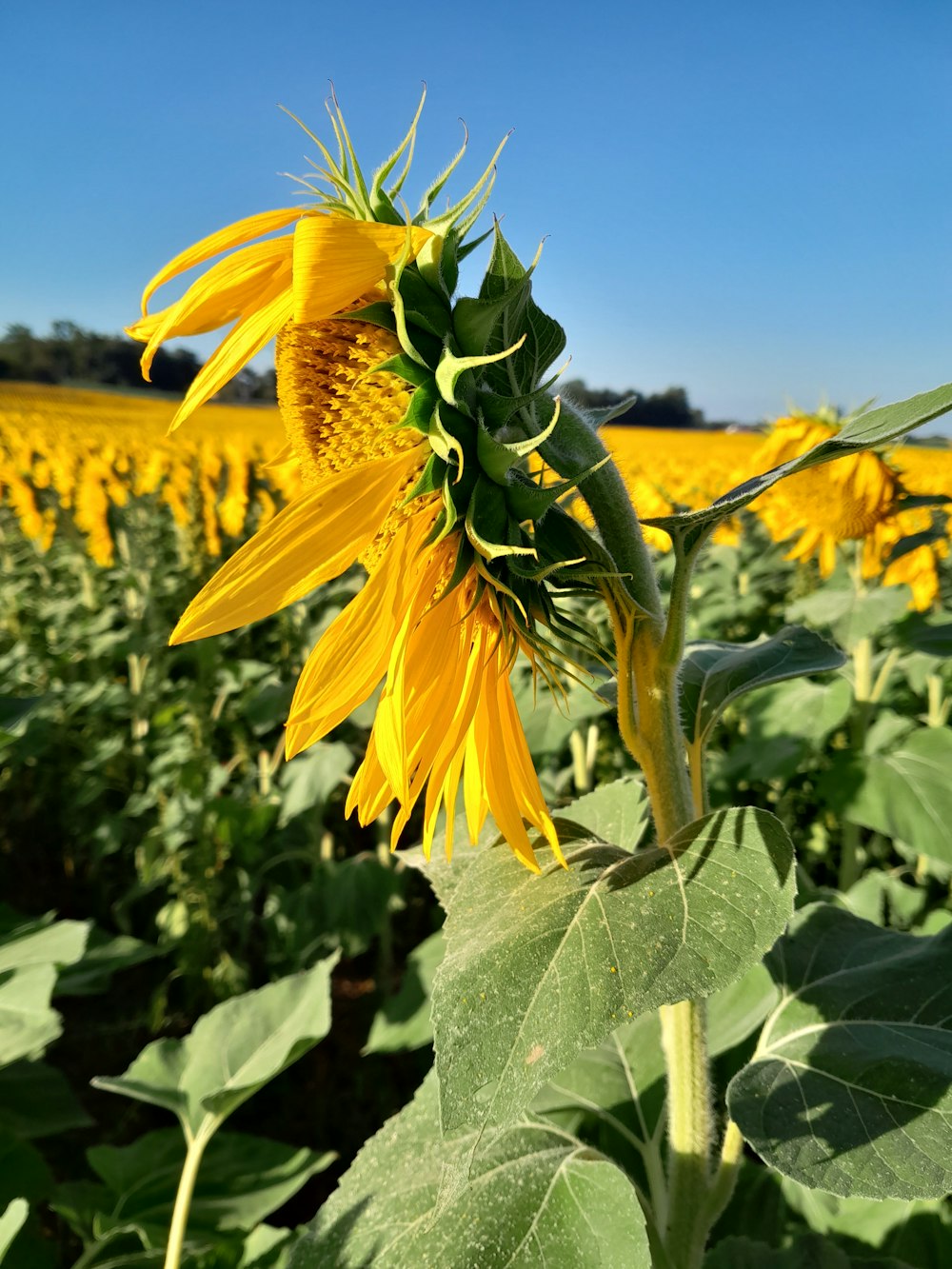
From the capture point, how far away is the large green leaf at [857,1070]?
2.27 feet

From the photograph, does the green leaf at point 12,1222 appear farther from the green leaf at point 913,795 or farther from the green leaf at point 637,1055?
the green leaf at point 913,795

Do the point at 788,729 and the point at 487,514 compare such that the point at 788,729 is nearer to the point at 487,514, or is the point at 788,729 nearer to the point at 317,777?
the point at 317,777

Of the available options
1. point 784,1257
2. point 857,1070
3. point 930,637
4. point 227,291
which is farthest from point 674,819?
point 930,637

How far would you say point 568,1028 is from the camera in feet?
1.96

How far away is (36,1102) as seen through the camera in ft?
7.04

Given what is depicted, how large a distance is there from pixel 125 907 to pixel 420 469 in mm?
3196

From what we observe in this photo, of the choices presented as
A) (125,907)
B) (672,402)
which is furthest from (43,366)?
(125,907)

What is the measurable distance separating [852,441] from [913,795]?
186 centimetres

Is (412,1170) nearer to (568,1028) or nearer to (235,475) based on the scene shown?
(568,1028)

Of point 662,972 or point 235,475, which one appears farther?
point 235,475

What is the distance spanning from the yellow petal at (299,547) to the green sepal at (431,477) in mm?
67

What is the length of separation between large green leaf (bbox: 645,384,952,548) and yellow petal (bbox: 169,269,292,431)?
351 mm

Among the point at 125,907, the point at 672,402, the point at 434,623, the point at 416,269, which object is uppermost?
the point at 672,402

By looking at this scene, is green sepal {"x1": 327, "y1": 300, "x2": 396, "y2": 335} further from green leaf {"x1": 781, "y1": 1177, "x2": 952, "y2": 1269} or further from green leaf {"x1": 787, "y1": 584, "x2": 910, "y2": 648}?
green leaf {"x1": 787, "y1": 584, "x2": 910, "y2": 648}
